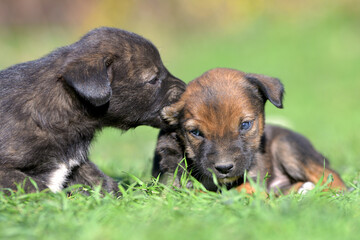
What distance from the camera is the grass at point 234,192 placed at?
333 centimetres

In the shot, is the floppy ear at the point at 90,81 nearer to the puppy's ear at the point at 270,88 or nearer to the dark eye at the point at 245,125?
the dark eye at the point at 245,125

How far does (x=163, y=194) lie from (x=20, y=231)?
4.75ft

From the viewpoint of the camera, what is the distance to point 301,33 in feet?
62.6

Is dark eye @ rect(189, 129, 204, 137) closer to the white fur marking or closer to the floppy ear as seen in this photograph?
the floppy ear

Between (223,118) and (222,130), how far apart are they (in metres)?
0.11

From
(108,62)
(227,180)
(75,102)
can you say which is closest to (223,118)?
(227,180)

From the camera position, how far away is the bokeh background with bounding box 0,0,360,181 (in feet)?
53.2

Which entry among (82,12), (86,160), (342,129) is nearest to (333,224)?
(86,160)

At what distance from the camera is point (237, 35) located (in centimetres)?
2047

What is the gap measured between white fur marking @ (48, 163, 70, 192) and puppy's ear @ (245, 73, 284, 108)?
1.98m

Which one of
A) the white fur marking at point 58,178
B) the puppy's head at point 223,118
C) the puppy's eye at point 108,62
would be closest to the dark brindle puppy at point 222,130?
the puppy's head at point 223,118

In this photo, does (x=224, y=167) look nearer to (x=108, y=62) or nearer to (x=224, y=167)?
(x=224, y=167)

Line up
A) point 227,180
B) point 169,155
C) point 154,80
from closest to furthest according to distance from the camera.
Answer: point 227,180 → point 154,80 → point 169,155

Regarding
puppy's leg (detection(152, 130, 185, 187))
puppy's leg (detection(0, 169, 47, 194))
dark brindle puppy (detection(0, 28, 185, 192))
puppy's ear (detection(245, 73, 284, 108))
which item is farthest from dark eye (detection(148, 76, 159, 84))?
puppy's leg (detection(0, 169, 47, 194))
